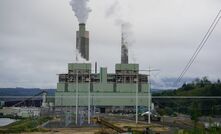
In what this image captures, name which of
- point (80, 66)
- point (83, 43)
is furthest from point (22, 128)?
point (83, 43)

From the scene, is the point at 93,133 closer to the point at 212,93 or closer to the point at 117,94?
the point at 212,93

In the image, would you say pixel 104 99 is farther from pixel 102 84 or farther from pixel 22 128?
pixel 22 128

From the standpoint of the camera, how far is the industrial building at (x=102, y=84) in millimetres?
72125

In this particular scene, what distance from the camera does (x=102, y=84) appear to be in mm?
74625

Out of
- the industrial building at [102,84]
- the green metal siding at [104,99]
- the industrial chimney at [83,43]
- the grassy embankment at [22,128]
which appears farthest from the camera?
the industrial chimney at [83,43]

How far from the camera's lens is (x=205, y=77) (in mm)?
89688

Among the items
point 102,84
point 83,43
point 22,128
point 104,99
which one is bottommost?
point 22,128

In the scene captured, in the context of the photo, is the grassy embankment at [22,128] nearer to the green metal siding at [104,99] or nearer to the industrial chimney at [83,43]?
the green metal siding at [104,99]

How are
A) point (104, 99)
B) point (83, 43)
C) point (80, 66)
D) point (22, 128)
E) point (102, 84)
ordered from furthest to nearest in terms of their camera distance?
point (83, 43) < point (102, 84) < point (104, 99) < point (80, 66) < point (22, 128)

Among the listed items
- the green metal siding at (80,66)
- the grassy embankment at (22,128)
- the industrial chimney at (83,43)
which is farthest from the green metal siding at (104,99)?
the grassy embankment at (22,128)

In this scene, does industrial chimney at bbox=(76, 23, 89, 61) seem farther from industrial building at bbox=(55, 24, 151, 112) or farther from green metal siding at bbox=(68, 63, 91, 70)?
green metal siding at bbox=(68, 63, 91, 70)

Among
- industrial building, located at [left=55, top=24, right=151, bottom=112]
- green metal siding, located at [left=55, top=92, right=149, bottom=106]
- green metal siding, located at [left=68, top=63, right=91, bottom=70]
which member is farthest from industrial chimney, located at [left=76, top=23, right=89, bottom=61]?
green metal siding, located at [left=55, top=92, right=149, bottom=106]

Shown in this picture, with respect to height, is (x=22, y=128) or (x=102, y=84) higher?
(x=102, y=84)

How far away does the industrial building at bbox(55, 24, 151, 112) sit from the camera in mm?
72125
